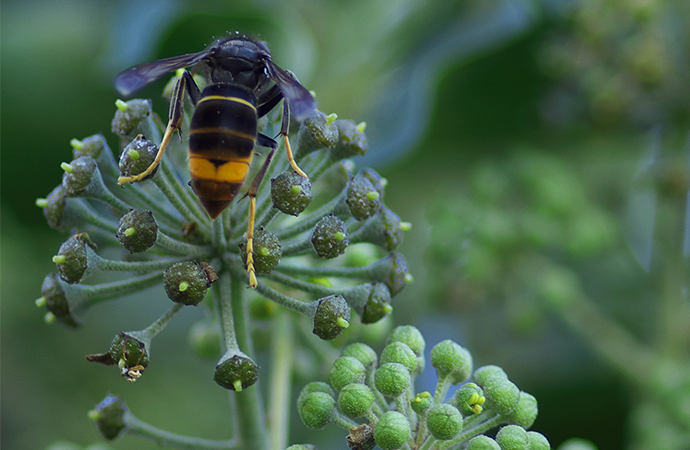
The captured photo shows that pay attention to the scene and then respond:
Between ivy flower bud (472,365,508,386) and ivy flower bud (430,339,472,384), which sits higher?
ivy flower bud (430,339,472,384)

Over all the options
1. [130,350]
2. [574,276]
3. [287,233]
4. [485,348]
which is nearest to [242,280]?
[287,233]

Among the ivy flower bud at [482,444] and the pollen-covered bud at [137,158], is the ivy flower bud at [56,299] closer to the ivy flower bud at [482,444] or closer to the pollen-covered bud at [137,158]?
the pollen-covered bud at [137,158]

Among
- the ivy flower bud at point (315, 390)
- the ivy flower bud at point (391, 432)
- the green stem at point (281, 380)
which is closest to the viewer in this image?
the ivy flower bud at point (391, 432)

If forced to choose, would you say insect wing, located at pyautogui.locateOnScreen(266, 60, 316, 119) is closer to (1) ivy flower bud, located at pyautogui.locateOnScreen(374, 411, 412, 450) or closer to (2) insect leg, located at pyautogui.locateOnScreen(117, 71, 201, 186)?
(2) insect leg, located at pyautogui.locateOnScreen(117, 71, 201, 186)

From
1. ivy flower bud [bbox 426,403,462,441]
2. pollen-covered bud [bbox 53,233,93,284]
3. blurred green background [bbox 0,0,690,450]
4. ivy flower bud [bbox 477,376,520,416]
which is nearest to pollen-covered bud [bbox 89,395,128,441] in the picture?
pollen-covered bud [bbox 53,233,93,284]

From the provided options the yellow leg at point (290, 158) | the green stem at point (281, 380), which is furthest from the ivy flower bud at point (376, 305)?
the green stem at point (281, 380)

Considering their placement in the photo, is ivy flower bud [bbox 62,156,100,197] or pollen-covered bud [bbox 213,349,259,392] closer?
pollen-covered bud [bbox 213,349,259,392]

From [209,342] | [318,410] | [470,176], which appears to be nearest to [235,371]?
[318,410]
